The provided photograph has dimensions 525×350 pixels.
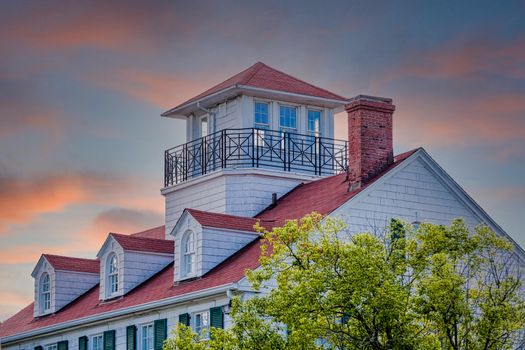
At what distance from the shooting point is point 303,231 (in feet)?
95.1

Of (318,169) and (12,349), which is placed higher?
(318,169)

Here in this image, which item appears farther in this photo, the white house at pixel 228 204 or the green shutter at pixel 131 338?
the green shutter at pixel 131 338

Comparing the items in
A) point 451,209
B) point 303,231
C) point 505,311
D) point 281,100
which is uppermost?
point 281,100

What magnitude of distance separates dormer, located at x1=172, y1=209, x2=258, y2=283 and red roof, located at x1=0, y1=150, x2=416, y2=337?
0.12 m

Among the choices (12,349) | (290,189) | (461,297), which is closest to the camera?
(461,297)

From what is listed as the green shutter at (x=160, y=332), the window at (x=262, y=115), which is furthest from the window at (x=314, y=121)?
the green shutter at (x=160, y=332)

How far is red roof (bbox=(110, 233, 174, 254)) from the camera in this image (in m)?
43.2

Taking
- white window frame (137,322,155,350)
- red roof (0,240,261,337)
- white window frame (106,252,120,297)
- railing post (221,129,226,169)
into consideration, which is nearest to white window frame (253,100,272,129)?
railing post (221,129,226,169)

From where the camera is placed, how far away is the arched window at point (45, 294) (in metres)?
48.3

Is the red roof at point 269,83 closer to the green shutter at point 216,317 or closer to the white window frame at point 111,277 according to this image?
the white window frame at point 111,277

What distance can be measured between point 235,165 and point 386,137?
7411 mm

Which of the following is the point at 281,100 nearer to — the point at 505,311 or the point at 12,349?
the point at 12,349

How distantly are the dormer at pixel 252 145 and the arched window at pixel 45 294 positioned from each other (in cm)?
547

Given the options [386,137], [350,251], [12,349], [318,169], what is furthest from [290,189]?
[350,251]
